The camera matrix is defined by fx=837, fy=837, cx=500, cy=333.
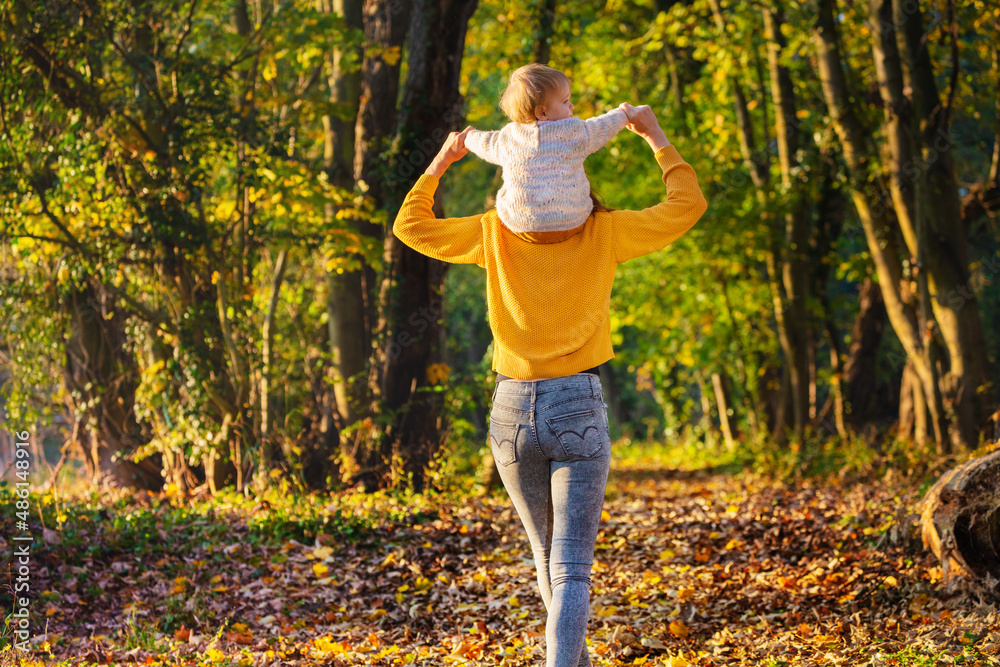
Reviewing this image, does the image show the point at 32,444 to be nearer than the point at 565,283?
No

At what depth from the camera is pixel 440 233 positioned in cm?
287

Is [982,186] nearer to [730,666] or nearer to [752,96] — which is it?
[752,96]

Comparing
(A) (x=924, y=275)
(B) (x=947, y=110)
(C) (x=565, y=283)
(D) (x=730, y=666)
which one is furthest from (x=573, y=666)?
(B) (x=947, y=110)

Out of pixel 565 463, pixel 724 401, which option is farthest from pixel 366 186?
pixel 724 401

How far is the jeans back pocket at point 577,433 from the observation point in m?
2.61

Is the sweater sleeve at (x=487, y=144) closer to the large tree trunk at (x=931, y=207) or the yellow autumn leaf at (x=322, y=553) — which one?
the yellow autumn leaf at (x=322, y=553)

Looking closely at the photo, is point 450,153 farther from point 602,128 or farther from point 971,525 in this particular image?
point 971,525

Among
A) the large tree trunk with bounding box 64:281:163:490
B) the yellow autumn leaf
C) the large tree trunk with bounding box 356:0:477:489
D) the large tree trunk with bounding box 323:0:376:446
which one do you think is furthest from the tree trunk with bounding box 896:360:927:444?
the large tree trunk with bounding box 64:281:163:490

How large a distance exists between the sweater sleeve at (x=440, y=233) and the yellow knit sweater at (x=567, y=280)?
7 centimetres

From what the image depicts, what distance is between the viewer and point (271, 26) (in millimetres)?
7926

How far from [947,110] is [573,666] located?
680 cm

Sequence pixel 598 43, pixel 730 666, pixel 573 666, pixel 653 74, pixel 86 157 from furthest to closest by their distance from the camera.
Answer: pixel 653 74, pixel 598 43, pixel 86 157, pixel 730 666, pixel 573 666

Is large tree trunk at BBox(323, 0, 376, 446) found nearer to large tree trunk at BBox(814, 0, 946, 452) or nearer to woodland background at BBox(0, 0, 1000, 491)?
woodland background at BBox(0, 0, 1000, 491)

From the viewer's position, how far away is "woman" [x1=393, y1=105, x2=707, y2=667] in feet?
8.63
